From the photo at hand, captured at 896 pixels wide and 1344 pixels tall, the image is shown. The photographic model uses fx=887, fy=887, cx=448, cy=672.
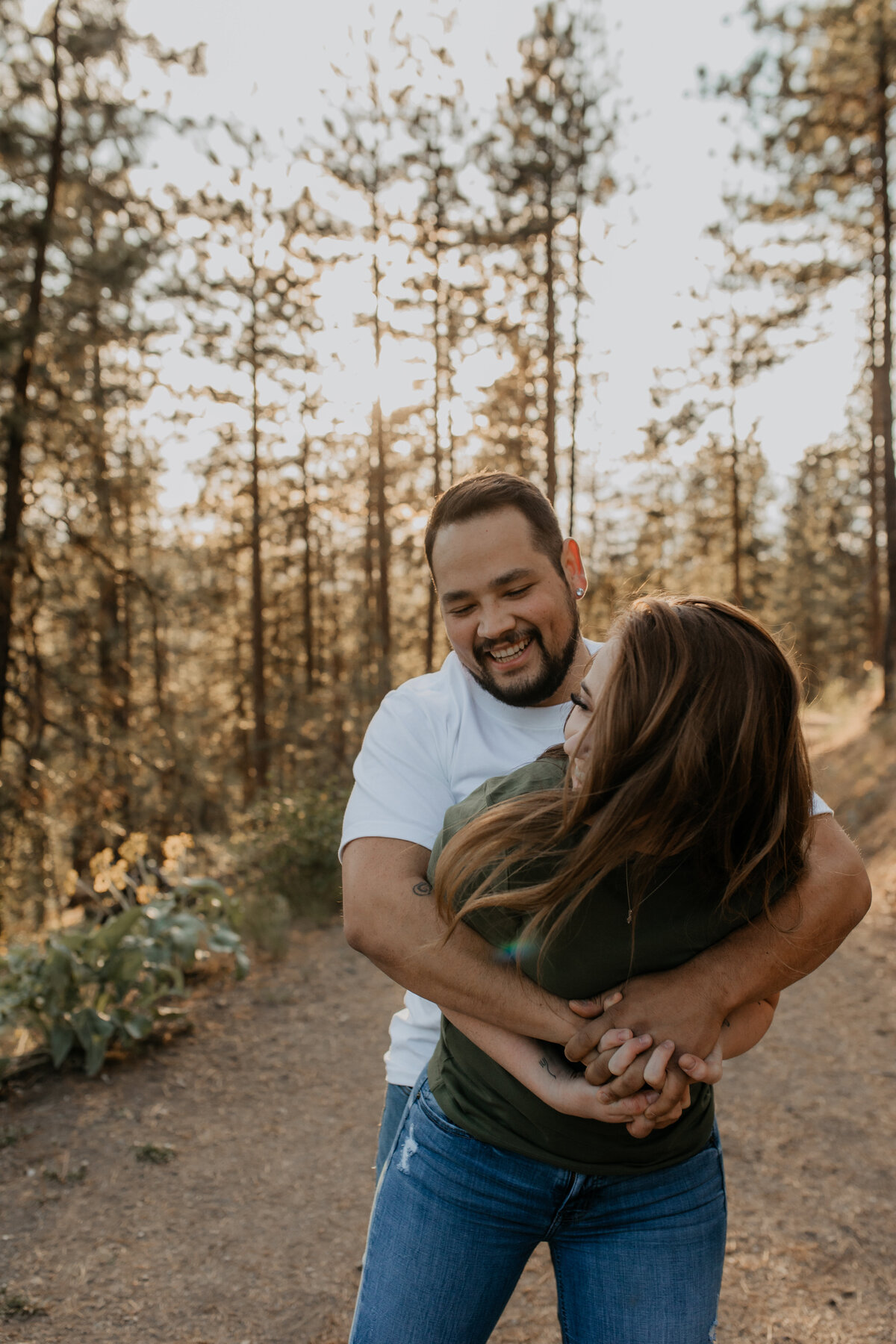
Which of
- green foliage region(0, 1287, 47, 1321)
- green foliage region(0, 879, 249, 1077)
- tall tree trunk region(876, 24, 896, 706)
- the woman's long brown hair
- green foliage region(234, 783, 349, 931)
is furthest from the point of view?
tall tree trunk region(876, 24, 896, 706)

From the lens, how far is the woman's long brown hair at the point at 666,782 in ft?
4.32

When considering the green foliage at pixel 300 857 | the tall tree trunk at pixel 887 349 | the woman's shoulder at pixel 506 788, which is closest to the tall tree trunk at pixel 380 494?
the green foliage at pixel 300 857

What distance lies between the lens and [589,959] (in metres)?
1.40

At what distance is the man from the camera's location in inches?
56.6

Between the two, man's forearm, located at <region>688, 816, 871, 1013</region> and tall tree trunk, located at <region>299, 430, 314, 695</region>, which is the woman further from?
tall tree trunk, located at <region>299, 430, 314, 695</region>

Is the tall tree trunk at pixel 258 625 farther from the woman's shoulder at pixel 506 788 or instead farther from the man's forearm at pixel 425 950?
the woman's shoulder at pixel 506 788

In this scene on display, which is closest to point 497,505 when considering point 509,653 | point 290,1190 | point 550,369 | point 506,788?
point 509,653

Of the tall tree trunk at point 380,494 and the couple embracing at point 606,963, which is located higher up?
the tall tree trunk at point 380,494

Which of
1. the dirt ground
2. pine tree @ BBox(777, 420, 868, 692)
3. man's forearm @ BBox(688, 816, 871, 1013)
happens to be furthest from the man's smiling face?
pine tree @ BBox(777, 420, 868, 692)

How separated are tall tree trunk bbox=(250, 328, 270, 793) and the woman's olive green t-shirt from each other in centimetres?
1467

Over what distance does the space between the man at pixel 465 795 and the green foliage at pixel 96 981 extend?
9.44 feet

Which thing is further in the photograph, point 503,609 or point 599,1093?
point 503,609

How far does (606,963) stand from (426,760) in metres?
0.61

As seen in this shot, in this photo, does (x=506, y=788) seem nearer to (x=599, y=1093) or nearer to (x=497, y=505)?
(x=599, y=1093)
